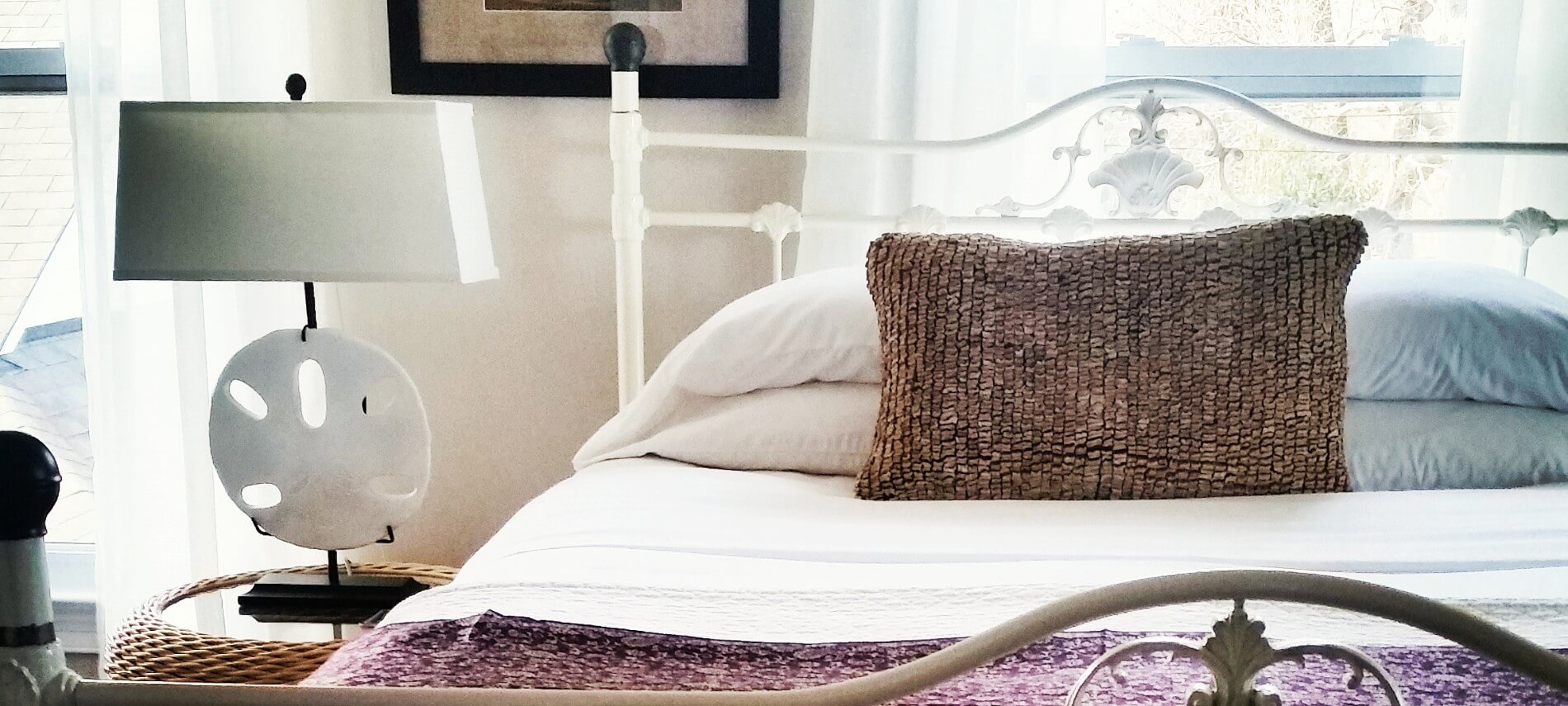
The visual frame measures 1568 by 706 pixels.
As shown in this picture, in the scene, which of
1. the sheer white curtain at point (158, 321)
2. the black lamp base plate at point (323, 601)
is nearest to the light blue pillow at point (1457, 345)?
the black lamp base plate at point (323, 601)

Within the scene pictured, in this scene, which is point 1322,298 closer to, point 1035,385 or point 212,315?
point 1035,385

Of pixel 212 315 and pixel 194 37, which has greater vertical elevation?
pixel 194 37

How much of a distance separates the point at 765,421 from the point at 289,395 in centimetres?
59

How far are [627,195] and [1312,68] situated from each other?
1.15 m

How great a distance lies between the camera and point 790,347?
4.59 ft

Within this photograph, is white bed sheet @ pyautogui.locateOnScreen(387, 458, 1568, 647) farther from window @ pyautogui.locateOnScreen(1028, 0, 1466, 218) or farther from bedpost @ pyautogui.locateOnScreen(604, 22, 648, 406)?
window @ pyautogui.locateOnScreen(1028, 0, 1466, 218)

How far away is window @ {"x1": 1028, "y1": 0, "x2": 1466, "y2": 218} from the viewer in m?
1.84

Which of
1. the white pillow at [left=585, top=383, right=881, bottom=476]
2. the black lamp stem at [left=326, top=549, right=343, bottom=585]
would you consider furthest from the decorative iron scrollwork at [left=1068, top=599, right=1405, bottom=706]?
the black lamp stem at [left=326, top=549, right=343, bottom=585]

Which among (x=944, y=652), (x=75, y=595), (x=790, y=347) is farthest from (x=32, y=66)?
(x=944, y=652)

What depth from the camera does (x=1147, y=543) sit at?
3.50 feet

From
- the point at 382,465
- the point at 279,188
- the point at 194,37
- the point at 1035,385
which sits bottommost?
the point at 382,465

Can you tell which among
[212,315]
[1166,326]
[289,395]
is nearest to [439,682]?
[289,395]

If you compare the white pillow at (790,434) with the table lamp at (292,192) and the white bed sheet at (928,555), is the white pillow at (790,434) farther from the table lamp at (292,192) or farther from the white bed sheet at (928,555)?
the table lamp at (292,192)

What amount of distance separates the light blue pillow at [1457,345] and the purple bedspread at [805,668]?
698 millimetres
